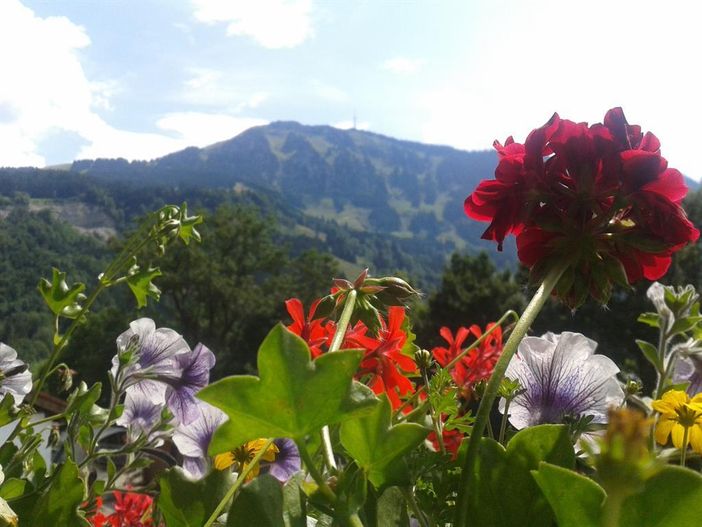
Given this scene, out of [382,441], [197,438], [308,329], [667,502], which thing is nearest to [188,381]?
[197,438]

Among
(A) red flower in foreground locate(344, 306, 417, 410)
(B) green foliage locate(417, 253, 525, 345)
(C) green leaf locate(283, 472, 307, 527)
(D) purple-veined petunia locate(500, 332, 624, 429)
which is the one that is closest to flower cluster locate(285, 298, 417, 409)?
(A) red flower in foreground locate(344, 306, 417, 410)

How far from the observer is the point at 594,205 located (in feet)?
1.58

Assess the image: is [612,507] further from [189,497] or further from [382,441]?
[189,497]

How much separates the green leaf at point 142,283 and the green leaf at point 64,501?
1.14 feet

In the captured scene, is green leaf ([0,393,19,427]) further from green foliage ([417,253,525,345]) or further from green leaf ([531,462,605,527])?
green foliage ([417,253,525,345])

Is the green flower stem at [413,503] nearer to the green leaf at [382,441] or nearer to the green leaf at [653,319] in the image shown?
the green leaf at [382,441]

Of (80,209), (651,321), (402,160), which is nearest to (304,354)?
(651,321)

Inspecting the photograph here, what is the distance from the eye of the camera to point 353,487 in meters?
0.33

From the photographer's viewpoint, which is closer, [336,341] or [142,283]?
[336,341]

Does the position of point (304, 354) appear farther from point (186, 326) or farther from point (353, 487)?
point (186, 326)

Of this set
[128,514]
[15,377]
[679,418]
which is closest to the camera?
[679,418]

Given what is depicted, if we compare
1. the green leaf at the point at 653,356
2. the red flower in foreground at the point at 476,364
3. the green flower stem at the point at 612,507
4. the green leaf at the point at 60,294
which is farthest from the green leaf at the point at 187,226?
the green flower stem at the point at 612,507

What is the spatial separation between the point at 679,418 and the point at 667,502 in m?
0.26

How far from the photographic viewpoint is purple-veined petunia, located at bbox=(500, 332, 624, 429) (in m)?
0.55
